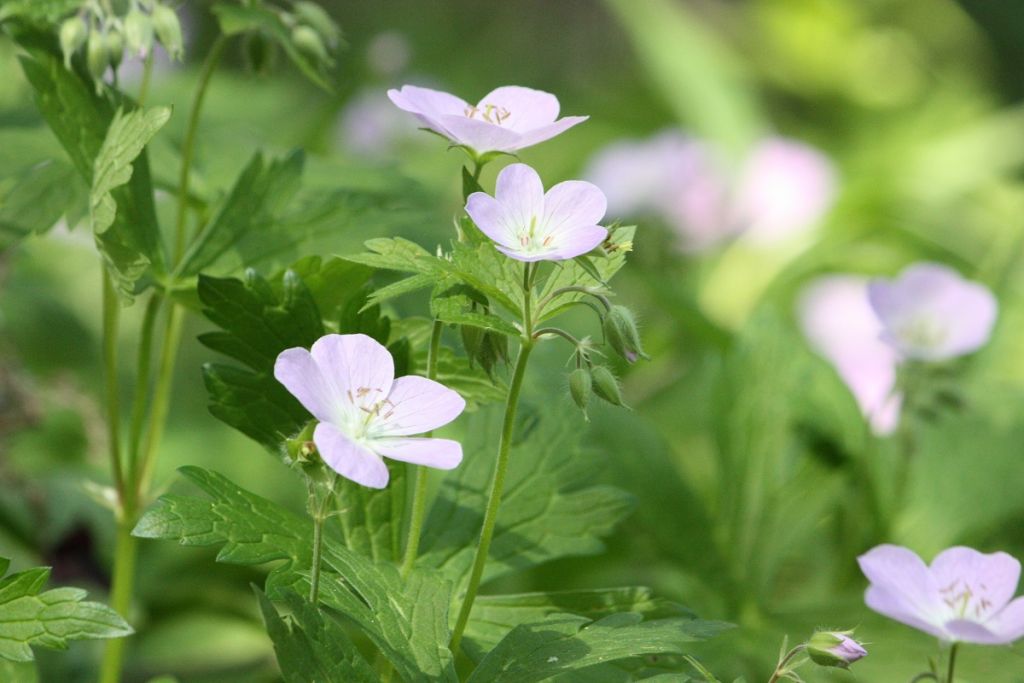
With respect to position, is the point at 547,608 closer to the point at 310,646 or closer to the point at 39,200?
the point at 310,646

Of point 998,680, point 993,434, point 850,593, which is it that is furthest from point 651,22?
point 998,680

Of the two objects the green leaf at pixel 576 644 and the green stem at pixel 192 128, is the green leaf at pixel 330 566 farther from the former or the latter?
the green stem at pixel 192 128

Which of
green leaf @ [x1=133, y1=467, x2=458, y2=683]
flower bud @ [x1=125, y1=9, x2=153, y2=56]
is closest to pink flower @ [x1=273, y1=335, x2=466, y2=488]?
green leaf @ [x1=133, y1=467, x2=458, y2=683]

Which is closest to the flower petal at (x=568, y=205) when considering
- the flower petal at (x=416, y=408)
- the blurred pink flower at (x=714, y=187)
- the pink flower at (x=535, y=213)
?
the pink flower at (x=535, y=213)

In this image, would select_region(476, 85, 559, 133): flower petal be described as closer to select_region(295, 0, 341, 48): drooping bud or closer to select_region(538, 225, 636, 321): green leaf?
select_region(538, 225, 636, 321): green leaf

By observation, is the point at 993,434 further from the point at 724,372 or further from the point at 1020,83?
the point at 1020,83

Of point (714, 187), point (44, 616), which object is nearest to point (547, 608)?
point (44, 616)
